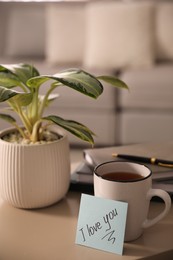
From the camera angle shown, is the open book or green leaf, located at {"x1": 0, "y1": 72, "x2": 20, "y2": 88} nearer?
green leaf, located at {"x1": 0, "y1": 72, "x2": 20, "y2": 88}

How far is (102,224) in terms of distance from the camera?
0.83 metres

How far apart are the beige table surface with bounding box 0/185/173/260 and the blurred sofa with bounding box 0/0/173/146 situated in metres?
1.45


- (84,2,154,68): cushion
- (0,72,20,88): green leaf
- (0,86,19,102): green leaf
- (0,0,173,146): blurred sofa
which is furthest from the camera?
(84,2,154,68): cushion

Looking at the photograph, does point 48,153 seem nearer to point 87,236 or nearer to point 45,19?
point 87,236

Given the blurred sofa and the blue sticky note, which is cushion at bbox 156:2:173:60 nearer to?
the blurred sofa

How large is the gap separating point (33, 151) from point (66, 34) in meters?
2.04

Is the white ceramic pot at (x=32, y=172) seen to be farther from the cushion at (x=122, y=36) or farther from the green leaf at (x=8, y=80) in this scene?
the cushion at (x=122, y=36)

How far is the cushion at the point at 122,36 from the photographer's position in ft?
8.86

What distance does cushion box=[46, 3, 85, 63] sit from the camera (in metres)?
2.85

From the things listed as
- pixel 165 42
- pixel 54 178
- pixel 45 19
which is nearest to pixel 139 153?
pixel 54 178

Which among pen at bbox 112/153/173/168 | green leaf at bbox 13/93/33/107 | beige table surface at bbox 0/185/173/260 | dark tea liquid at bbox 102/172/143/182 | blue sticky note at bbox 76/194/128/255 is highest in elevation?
green leaf at bbox 13/93/33/107

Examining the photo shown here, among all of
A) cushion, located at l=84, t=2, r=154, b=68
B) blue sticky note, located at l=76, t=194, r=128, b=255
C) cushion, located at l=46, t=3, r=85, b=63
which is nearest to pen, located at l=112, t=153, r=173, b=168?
blue sticky note, located at l=76, t=194, r=128, b=255

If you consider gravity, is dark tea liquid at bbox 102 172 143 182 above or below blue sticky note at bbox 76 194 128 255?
above

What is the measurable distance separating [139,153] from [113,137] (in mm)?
1374
